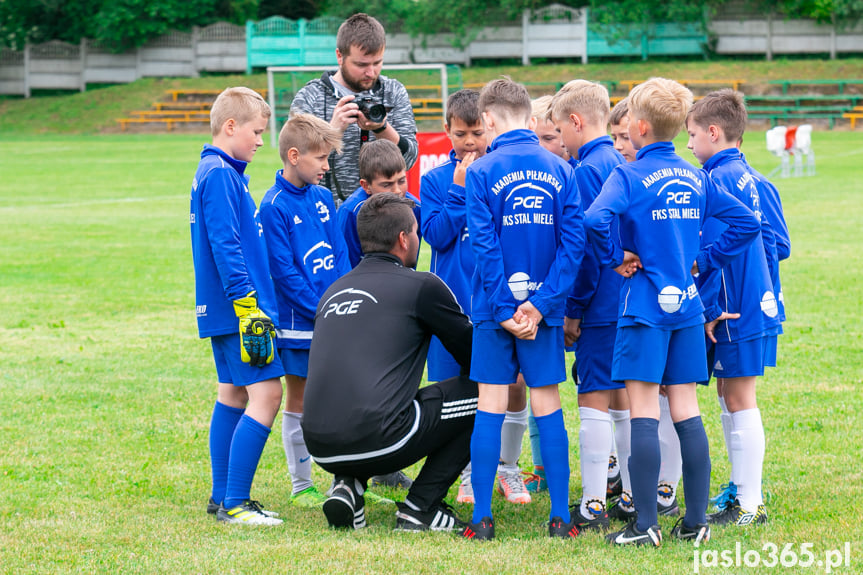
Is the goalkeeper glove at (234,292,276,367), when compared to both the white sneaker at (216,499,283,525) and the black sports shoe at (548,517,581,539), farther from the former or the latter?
the black sports shoe at (548,517,581,539)

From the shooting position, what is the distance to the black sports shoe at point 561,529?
4312 mm

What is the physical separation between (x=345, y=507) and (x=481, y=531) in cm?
63

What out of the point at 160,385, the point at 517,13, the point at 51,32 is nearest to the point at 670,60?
the point at 517,13

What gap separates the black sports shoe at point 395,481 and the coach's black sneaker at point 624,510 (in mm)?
1300

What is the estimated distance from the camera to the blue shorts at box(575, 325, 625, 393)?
4664 millimetres

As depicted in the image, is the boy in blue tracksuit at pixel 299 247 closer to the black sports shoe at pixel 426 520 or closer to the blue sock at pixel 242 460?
the blue sock at pixel 242 460

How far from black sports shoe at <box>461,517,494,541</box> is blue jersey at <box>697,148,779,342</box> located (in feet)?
4.58

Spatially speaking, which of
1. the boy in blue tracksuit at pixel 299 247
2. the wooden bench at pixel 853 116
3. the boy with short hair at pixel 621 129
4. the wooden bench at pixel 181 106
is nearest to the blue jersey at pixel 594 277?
the boy with short hair at pixel 621 129

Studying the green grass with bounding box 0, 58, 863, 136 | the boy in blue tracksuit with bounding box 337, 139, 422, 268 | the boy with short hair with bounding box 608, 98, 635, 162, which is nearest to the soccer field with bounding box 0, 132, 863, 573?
the boy in blue tracksuit with bounding box 337, 139, 422, 268

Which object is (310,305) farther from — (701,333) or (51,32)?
(51,32)

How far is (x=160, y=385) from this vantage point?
7699mm

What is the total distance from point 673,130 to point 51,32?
59774mm

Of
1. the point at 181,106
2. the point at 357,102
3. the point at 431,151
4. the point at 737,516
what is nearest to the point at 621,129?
the point at 357,102

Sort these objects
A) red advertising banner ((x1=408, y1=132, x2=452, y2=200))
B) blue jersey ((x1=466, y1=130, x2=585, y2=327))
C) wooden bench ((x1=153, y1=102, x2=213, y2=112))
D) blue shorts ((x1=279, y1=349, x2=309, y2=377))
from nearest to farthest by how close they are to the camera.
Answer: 1. blue jersey ((x1=466, y1=130, x2=585, y2=327))
2. blue shorts ((x1=279, y1=349, x2=309, y2=377))
3. red advertising banner ((x1=408, y1=132, x2=452, y2=200))
4. wooden bench ((x1=153, y1=102, x2=213, y2=112))
